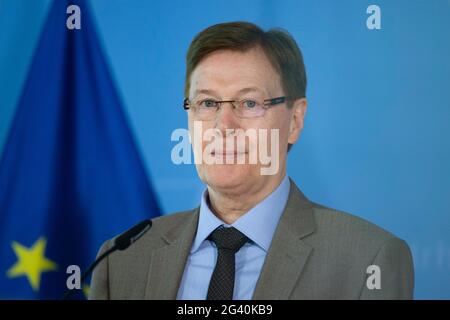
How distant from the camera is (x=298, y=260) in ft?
6.21

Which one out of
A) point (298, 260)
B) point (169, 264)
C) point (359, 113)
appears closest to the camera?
point (298, 260)

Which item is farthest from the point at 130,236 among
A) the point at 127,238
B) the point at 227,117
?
the point at 227,117

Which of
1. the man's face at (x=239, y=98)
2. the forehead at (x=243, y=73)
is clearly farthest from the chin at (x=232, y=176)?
the forehead at (x=243, y=73)

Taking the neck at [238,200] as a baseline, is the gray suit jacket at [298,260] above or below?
below

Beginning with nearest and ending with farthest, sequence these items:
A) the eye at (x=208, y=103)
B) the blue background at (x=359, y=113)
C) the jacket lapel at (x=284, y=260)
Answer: the jacket lapel at (x=284, y=260) < the eye at (x=208, y=103) < the blue background at (x=359, y=113)

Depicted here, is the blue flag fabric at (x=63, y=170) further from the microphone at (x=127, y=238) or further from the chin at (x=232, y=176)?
the chin at (x=232, y=176)

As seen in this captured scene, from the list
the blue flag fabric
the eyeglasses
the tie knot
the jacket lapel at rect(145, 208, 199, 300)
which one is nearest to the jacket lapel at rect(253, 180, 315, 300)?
the tie knot

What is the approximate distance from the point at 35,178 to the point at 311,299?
3.62 feet

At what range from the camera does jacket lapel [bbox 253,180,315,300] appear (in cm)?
188

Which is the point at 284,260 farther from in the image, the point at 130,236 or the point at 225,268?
the point at 130,236

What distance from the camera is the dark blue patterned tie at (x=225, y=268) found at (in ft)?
6.32

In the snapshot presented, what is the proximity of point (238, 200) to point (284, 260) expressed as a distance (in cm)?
27

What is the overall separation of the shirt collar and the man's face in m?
0.06

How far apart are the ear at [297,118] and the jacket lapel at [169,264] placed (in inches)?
17.7
